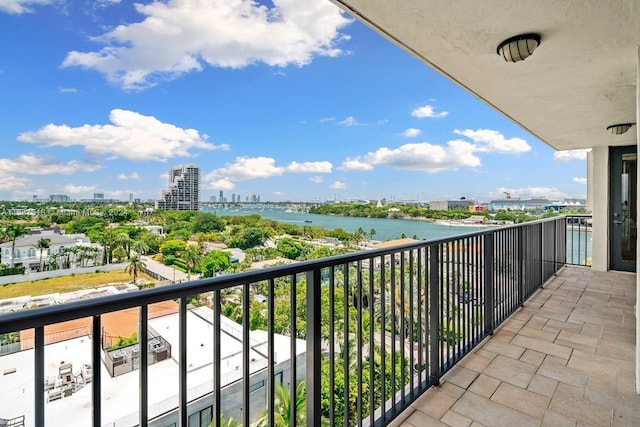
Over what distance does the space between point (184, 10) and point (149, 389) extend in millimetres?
35185

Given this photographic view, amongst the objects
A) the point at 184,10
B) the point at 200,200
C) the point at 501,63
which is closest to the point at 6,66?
the point at 184,10

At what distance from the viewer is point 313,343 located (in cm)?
139

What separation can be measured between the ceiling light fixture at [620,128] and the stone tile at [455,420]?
15.5 ft

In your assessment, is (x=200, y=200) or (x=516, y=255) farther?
(x=200, y=200)

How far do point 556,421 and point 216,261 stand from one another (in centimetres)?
2689

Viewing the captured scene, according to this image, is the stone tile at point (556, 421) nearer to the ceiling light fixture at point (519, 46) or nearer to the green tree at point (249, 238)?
the ceiling light fixture at point (519, 46)

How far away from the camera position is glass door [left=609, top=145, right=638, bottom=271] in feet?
17.8

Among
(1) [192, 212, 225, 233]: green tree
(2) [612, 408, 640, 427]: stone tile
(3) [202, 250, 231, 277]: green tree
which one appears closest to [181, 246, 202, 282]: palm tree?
(3) [202, 250, 231, 277]: green tree

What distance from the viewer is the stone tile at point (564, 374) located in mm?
2217

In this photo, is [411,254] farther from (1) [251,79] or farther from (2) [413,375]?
(1) [251,79]

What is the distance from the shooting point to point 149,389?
3.31 ft

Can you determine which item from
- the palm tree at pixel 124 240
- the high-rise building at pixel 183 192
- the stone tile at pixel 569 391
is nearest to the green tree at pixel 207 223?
the high-rise building at pixel 183 192

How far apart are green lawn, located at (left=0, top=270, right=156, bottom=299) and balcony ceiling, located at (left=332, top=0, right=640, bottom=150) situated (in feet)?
92.8

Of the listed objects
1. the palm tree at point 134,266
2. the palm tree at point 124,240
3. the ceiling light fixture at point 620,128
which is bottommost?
the palm tree at point 134,266
